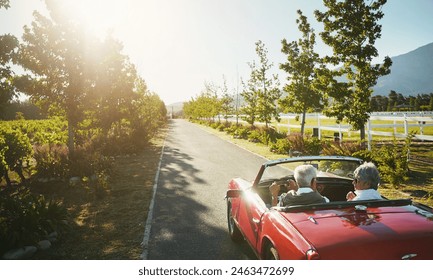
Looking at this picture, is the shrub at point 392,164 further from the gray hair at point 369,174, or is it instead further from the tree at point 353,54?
the gray hair at point 369,174

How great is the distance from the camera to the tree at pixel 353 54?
37.1 ft

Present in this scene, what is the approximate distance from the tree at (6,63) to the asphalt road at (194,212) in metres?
4.90

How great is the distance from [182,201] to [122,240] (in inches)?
100

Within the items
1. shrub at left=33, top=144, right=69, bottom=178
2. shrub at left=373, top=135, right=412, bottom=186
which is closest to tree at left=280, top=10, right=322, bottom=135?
shrub at left=373, top=135, right=412, bottom=186

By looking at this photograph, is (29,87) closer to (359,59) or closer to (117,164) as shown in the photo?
(117,164)

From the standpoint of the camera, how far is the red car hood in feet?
8.17

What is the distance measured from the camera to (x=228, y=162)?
45.7 ft

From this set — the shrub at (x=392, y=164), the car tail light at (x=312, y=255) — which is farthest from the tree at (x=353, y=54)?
the car tail light at (x=312, y=255)

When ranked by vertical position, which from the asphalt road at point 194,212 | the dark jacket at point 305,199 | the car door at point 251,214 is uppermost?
the dark jacket at point 305,199

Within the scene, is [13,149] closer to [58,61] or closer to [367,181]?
[58,61]

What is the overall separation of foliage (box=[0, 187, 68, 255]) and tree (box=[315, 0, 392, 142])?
34.1ft

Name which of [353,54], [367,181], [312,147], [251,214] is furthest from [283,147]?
[367,181]

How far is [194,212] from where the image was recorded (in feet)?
22.6

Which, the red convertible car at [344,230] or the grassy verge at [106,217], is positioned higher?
the red convertible car at [344,230]
